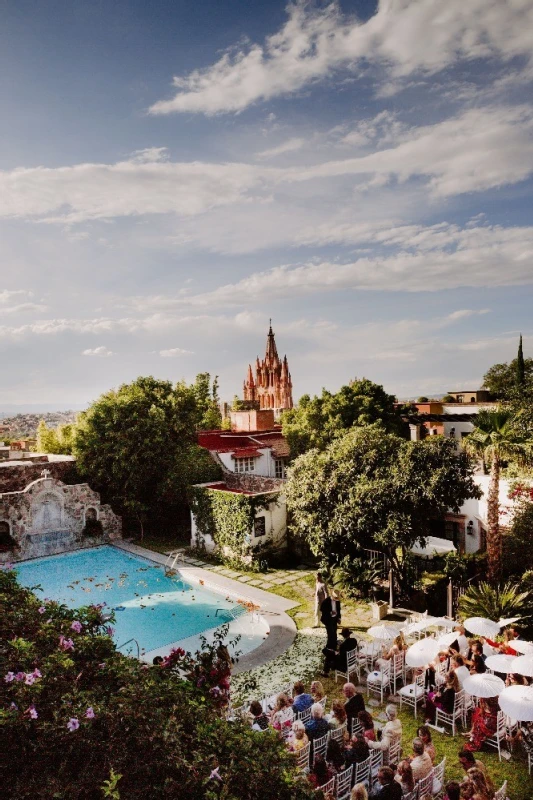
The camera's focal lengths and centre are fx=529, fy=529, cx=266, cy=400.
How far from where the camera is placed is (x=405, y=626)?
15.2 meters

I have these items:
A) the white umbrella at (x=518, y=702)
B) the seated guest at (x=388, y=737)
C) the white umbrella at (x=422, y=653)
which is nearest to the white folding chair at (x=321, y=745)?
the seated guest at (x=388, y=737)

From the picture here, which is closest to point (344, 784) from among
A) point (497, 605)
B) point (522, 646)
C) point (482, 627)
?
point (522, 646)

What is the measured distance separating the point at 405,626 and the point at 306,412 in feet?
74.3

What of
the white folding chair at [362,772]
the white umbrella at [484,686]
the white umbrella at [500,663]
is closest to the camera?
the white folding chair at [362,772]

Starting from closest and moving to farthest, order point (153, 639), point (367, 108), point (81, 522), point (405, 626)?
point (405, 626) < point (367, 108) < point (153, 639) < point (81, 522)

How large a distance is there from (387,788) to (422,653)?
13.7 feet

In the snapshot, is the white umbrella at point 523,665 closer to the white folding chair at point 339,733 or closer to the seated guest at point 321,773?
the white folding chair at point 339,733

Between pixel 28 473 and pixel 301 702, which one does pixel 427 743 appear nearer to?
pixel 301 702

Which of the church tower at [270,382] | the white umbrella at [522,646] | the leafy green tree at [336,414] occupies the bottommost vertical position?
→ the white umbrella at [522,646]

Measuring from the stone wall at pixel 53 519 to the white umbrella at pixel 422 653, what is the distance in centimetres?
2092

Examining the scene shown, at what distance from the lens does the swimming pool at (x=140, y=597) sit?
17.7 metres

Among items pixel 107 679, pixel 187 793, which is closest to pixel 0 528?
pixel 107 679

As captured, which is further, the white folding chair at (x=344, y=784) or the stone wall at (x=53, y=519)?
the stone wall at (x=53, y=519)

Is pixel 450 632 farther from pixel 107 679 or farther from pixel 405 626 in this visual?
pixel 107 679
